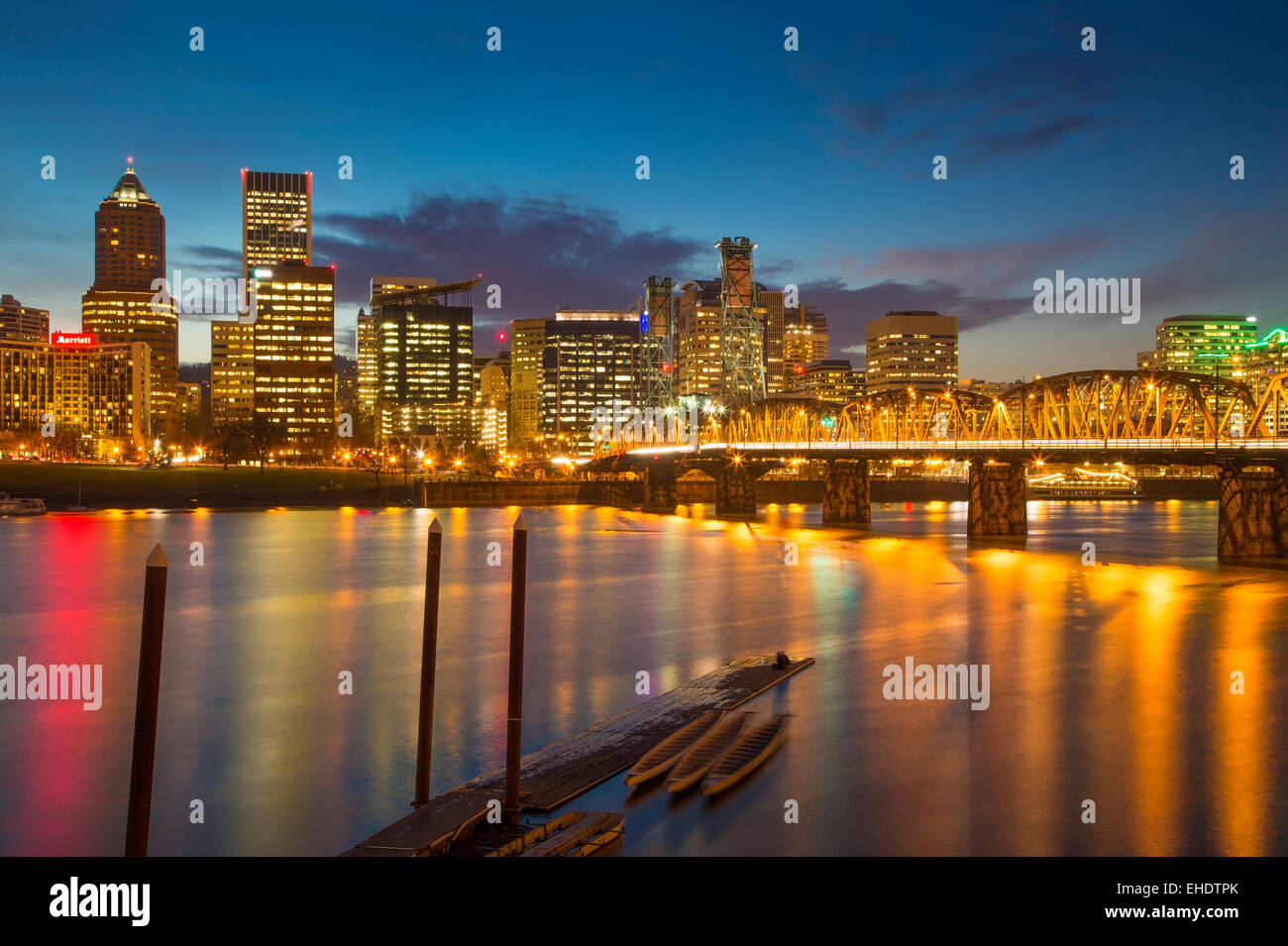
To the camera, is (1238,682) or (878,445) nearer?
(1238,682)

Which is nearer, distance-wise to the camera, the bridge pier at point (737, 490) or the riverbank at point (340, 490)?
the riverbank at point (340, 490)

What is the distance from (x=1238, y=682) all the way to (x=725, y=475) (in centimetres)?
Result: 9969

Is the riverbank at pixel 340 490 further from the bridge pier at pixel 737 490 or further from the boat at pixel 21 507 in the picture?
the bridge pier at pixel 737 490

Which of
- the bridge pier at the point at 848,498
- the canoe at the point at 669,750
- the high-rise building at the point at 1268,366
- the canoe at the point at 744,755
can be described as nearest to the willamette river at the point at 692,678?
the canoe at the point at 744,755

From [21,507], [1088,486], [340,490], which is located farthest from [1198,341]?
[21,507]

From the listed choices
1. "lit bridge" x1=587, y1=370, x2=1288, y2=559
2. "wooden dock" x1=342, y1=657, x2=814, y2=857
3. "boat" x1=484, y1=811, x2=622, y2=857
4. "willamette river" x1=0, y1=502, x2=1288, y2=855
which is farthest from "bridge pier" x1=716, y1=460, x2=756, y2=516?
"boat" x1=484, y1=811, x2=622, y2=857

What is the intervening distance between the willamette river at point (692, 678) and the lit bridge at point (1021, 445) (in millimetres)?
6572

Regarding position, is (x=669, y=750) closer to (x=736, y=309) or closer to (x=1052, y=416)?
(x=1052, y=416)

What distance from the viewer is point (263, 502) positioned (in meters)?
124

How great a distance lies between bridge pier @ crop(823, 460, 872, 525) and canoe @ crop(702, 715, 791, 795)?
88.7 meters

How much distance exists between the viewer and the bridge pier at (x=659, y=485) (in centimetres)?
14212

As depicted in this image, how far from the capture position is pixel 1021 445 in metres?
84.5
